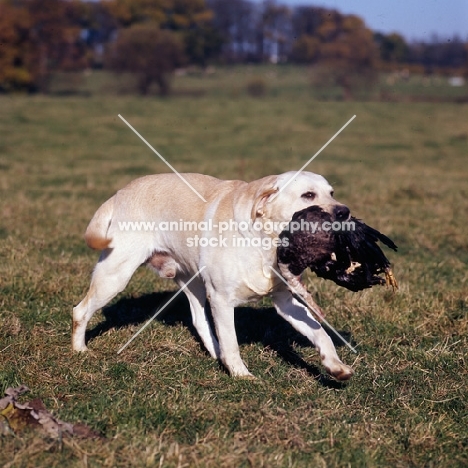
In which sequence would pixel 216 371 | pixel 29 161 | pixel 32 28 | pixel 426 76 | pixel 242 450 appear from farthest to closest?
pixel 426 76, pixel 32 28, pixel 29 161, pixel 216 371, pixel 242 450

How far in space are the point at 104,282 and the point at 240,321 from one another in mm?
1225

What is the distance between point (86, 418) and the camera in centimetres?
409

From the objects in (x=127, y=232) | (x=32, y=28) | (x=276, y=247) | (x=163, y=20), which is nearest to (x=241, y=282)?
(x=276, y=247)

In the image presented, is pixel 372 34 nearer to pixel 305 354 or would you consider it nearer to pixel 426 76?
pixel 426 76

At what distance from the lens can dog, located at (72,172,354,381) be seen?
462cm

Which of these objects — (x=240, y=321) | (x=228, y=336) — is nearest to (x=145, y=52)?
(x=240, y=321)

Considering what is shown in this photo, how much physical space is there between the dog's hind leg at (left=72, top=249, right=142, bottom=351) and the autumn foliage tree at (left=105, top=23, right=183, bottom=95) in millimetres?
15951

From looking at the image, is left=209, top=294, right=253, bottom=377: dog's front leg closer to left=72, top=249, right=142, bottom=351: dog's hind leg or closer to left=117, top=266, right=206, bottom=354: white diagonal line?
left=117, top=266, right=206, bottom=354: white diagonal line

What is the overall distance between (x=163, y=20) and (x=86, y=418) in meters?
17.8

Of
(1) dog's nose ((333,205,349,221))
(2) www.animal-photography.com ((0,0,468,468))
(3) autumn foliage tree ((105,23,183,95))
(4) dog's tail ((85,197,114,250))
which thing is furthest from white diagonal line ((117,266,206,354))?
(3) autumn foliage tree ((105,23,183,95))

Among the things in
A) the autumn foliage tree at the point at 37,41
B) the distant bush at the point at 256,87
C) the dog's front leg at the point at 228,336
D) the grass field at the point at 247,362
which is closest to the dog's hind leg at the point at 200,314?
the grass field at the point at 247,362

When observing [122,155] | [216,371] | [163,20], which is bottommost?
[122,155]

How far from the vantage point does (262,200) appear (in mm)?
4605

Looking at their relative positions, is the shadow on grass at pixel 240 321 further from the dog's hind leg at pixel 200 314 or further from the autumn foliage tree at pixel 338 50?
the autumn foliage tree at pixel 338 50
